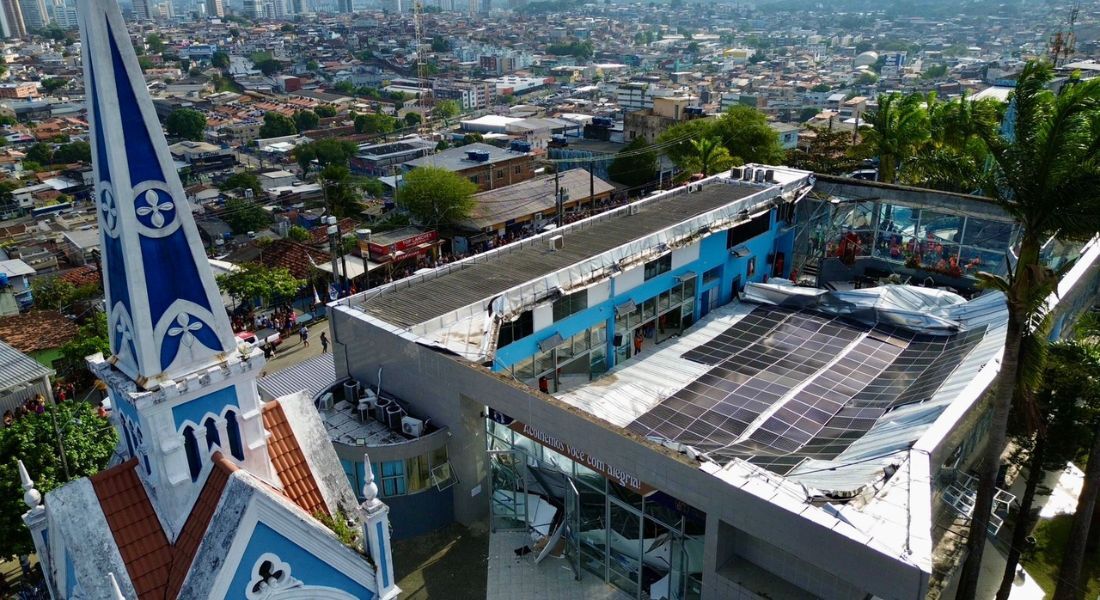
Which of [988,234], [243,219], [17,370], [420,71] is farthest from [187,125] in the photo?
[988,234]

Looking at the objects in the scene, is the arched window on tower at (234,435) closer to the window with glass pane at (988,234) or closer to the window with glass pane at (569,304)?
the window with glass pane at (569,304)

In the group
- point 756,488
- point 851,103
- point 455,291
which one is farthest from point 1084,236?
point 851,103

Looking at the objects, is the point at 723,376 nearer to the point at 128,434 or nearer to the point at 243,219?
the point at 128,434

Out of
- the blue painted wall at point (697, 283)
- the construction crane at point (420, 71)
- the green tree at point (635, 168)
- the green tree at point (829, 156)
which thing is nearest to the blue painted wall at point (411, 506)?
the blue painted wall at point (697, 283)

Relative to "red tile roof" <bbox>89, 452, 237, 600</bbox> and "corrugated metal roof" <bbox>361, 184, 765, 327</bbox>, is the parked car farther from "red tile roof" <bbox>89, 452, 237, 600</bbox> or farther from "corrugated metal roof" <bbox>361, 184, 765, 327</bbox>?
"red tile roof" <bbox>89, 452, 237, 600</bbox>

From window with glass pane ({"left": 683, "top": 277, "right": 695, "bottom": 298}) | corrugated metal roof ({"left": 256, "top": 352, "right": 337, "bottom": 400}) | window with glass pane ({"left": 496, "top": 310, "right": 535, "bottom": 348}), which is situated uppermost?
window with glass pane ({"left": 496, "top": 310, "right": 535, "bottom": 348})

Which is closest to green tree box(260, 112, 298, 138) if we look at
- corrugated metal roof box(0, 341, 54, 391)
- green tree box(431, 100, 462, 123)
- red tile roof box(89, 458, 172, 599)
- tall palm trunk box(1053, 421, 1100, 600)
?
green tree box(431, 100, 462, 123)

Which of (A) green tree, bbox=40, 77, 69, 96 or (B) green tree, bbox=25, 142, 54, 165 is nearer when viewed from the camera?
(B) green tree, bbox=25, 142, 54, 165
